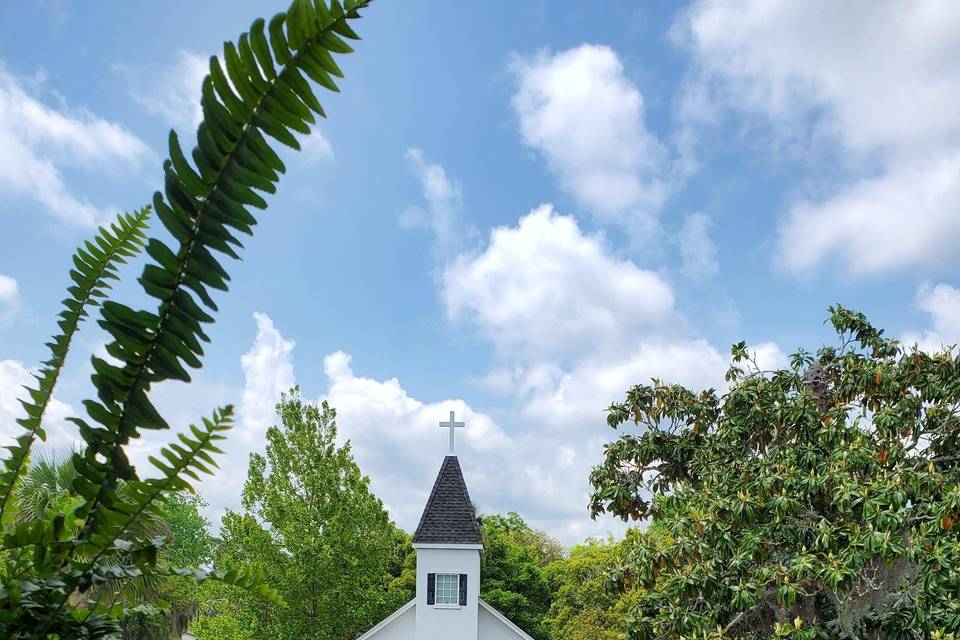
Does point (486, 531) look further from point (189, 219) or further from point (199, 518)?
point (189, 219)

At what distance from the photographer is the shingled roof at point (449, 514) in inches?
868

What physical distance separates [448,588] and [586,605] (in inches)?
297

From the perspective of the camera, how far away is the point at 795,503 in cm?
1399

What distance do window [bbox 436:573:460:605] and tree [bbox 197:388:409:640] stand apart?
1.62 meters

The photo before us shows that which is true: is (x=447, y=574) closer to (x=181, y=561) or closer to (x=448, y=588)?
(x=448, y=588)

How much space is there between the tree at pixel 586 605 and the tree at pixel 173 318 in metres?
25.1

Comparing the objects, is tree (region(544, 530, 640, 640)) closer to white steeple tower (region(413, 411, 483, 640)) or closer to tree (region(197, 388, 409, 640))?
white steeple tower (region(413, 411, 483, 640))

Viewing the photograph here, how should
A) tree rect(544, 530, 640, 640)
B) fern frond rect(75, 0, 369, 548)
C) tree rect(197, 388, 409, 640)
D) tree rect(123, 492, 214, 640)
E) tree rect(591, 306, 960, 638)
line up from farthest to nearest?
tree rect(123, 492, 214, 640) < tree rect(544, 530, 640, 640) < tree rect(197, 388, 409, 640) < tree rect(591, 306, 960, 638) < fern frond rect(75, 0, 369, 548)

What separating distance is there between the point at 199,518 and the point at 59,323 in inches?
1983

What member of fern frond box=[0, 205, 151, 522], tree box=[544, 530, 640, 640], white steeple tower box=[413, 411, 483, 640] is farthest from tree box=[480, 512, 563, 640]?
fern frond box=[0, 205, 151, 522]

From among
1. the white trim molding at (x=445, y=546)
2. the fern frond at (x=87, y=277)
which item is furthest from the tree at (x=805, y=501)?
the fern frond at (x=87, y=277)

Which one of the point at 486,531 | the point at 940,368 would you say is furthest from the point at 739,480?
the point at 486,531

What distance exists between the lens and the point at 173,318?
1296 mm

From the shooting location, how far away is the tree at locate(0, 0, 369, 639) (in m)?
1.18
